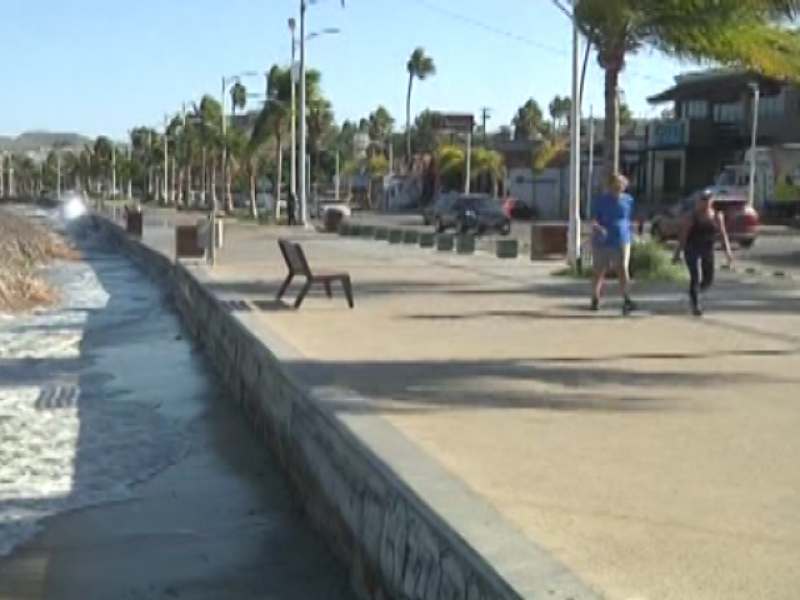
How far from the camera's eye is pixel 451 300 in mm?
19125

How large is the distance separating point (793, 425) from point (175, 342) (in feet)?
45.7

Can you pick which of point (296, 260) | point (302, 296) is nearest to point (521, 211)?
point (296, 260)

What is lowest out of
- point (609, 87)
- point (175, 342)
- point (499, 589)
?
point (175, 342)

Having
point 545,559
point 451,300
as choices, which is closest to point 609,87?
point 451,300

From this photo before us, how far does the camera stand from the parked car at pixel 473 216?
50.8m

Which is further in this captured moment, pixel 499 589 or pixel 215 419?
pixel 215 419

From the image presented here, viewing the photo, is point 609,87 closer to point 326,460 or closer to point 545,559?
point 326,460

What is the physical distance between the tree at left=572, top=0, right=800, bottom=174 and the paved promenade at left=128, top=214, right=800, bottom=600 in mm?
4957

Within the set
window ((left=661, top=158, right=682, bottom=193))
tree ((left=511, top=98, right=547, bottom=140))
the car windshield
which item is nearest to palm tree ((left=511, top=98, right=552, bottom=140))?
tree ((left=511, top=98, right=547, bottom=140))

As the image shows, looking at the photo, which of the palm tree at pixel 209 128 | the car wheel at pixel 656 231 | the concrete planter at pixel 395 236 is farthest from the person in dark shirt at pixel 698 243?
the palm tree at pixel 209 128

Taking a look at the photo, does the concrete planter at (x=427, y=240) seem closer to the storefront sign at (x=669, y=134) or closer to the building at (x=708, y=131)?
the building at (x=708, y=131)

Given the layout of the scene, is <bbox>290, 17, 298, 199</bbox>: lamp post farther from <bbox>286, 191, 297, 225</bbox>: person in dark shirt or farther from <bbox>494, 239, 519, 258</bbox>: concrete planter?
<bbox>494, 239, 519, 258</bbox>: concrete planter

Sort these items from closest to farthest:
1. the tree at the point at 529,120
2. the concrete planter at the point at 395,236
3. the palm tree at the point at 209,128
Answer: the concrete planter at the point at 395,236, the palm tree at the point at 209,128, the tree at the point at 529,120

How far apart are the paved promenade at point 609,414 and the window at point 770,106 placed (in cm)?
5619
